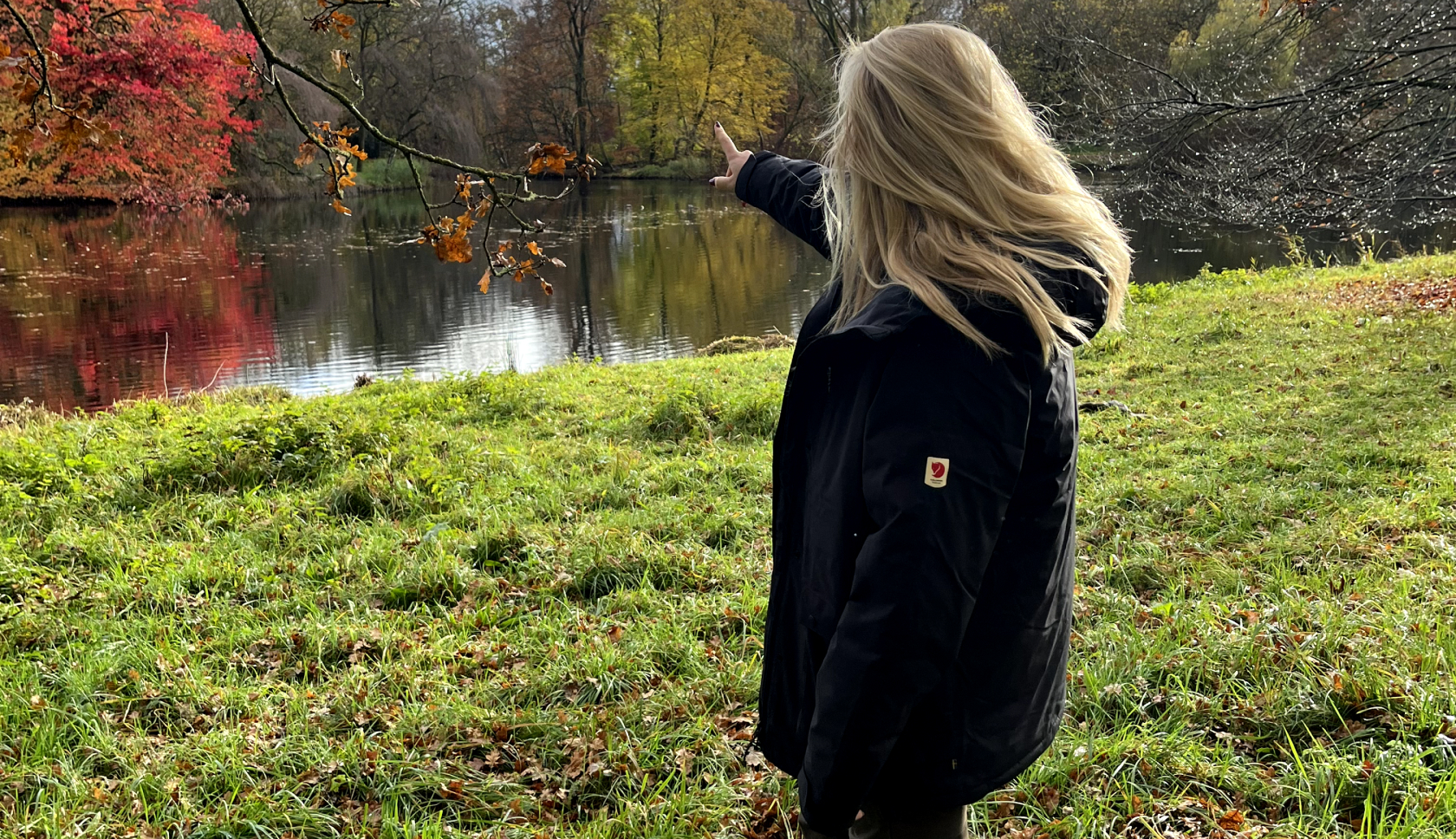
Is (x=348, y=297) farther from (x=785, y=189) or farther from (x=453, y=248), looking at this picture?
(x=785, y=189)

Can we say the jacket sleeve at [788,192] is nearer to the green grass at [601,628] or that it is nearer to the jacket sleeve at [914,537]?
the jacket sleeve at [914,537]

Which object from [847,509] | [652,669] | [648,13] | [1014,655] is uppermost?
[648,13]

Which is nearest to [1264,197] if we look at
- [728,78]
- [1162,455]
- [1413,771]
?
[1162,455]

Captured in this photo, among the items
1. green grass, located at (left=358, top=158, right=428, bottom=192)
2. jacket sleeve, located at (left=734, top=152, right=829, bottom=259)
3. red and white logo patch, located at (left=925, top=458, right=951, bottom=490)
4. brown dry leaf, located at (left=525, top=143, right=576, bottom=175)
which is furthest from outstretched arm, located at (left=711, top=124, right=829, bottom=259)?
green grass, located at (left=358, top=158, right=428, bottom=192)

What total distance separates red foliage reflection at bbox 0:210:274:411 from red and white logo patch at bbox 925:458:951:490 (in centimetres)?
1068

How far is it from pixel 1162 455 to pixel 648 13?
39745 mm

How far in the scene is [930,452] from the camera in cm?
122

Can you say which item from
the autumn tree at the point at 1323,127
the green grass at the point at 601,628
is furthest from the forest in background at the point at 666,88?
the green grass at the point at 601,628

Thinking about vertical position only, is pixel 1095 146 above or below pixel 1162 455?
above

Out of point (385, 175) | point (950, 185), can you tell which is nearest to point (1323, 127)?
point (950, 185)

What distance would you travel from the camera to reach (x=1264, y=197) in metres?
9.14

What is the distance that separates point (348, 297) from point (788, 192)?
50.7ft

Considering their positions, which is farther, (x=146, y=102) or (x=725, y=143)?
(x=146, y=102)

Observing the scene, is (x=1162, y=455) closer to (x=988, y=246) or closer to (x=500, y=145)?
(x=988, y=246)
